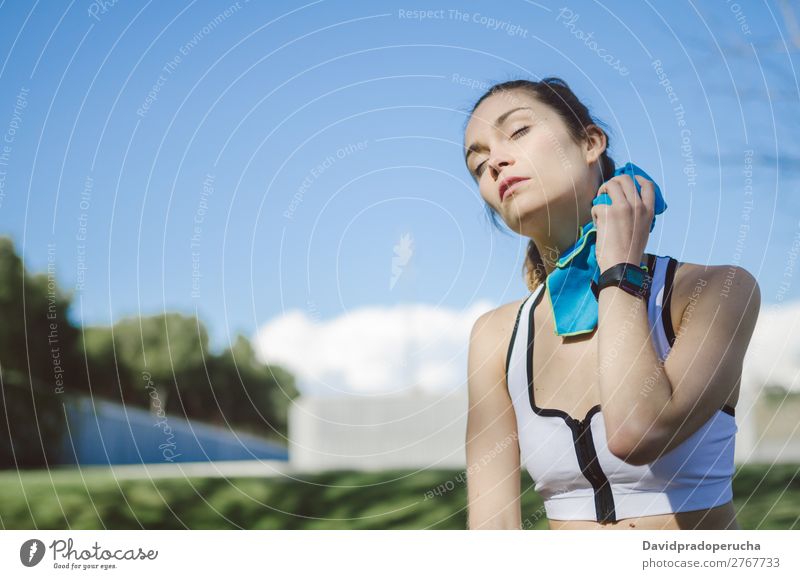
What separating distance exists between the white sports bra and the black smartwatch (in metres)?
0.02

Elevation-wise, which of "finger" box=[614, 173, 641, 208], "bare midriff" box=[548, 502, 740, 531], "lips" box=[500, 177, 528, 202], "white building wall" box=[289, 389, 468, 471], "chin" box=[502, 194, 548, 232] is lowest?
"bare midriff" box=[548, 502, 740, 531]

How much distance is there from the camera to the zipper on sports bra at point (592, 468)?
109 centimetres

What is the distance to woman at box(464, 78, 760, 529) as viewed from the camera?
1.01 m

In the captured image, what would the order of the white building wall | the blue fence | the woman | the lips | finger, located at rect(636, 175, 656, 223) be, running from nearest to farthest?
the woman, finger, located at rect(636, 175, 656, 223), the lips, the white building wall, the blue fence

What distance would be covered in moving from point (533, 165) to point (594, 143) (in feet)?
0.33

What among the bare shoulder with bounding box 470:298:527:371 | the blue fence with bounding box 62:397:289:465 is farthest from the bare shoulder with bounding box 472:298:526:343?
the blue fence with bounding box 62:397:289:465

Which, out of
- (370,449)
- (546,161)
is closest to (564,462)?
(546,161)

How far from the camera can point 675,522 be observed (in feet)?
4.12

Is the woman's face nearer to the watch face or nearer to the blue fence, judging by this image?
the watch face

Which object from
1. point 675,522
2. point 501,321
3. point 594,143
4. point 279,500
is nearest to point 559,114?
point 594,143

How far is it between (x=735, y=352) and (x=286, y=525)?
149 cm
